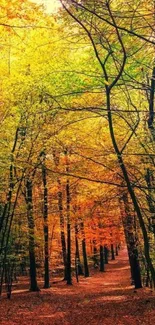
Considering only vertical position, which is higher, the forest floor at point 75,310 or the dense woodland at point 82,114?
the dense woodland at point 82,114

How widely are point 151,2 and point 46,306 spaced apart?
516 inches

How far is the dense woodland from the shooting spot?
4.82 m

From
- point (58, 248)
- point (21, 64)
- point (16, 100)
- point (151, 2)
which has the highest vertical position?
point (21, 64)

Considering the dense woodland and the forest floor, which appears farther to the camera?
the forest floor

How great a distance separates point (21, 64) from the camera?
46.2 feet

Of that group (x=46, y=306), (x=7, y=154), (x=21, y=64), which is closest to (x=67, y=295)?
(x=46, y=306)

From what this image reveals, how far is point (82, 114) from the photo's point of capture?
24.7 feet

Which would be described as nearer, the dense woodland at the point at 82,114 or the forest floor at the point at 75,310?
the dense woodland at the point at 82,114

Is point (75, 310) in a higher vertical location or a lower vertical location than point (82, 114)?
lower

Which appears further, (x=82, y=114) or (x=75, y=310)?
(x=75, y=310)

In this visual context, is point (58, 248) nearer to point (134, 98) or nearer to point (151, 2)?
point (134, 98)

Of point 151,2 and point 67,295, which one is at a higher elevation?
point 151,2

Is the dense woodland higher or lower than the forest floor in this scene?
higher

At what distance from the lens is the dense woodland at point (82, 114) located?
4816 mm
